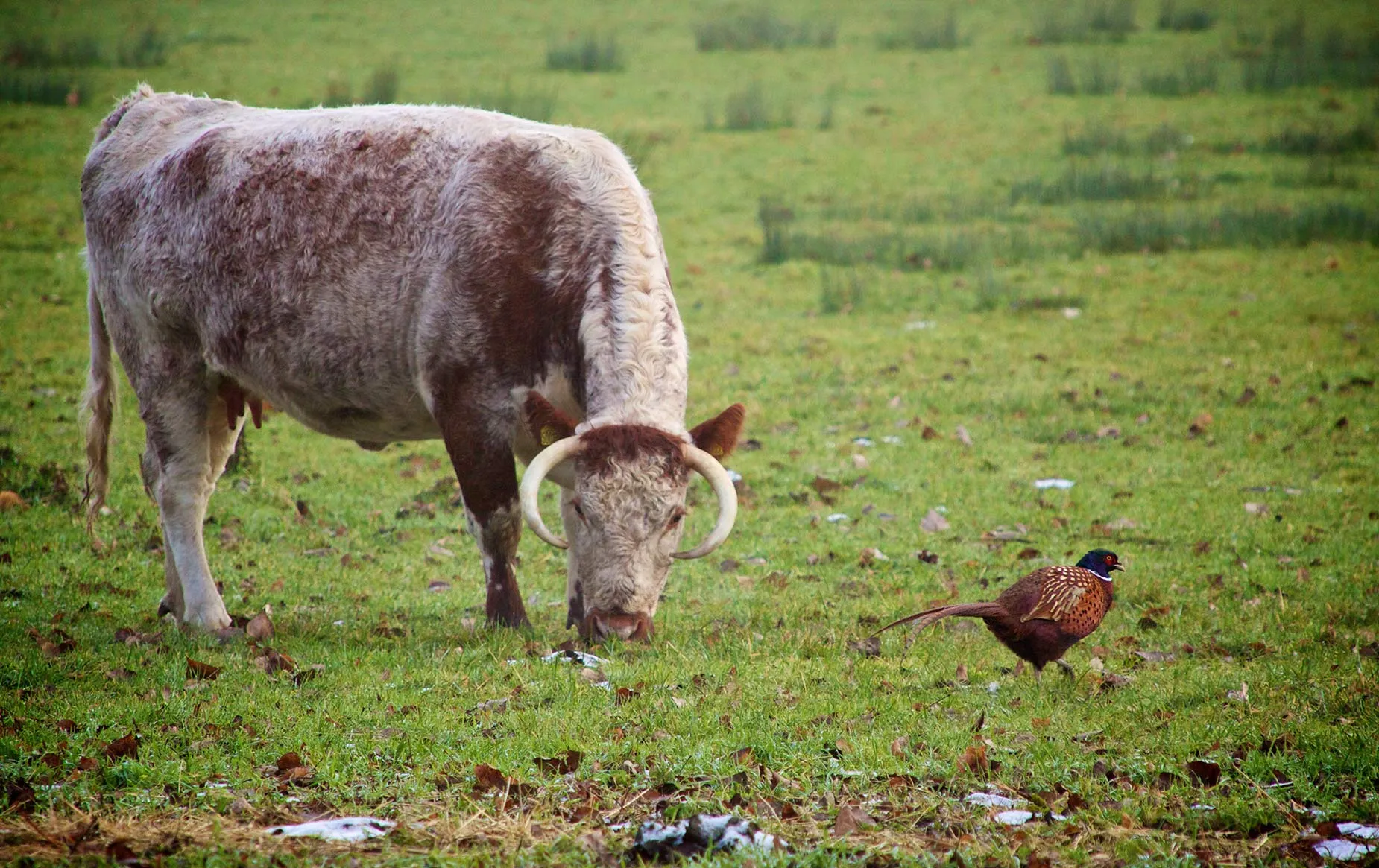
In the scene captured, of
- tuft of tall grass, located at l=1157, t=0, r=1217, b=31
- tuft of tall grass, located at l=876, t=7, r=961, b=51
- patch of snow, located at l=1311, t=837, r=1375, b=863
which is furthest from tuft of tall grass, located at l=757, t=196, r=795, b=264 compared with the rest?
tuft of tall grass, located at l=1157, t=0, r=1217, b=31

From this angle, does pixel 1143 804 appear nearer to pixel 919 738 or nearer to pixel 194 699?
pixel 919 738

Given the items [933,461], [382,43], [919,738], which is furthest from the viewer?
[382,43]

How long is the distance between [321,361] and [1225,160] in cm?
2046

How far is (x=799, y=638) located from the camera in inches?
299

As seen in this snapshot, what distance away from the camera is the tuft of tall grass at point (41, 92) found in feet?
78.3

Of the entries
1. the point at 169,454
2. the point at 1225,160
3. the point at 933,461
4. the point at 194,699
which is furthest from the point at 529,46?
the point at 194,699

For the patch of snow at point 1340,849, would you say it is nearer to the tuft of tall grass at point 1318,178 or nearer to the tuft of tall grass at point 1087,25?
the tuft of tall grass at point 1318,178

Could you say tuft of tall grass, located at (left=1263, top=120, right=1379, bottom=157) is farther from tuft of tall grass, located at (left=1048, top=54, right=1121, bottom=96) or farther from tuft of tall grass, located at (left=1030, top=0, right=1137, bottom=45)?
tuft of tall grass, located at (left=1030, top=0, right=1137, bottom=45)

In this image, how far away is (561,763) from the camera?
5.45 metres

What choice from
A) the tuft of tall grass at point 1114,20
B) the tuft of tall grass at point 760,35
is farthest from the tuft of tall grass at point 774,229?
the tuft of tall grass at point 1114,20

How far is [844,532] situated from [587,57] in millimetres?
22325

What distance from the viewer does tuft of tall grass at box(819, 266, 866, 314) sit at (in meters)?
17.8

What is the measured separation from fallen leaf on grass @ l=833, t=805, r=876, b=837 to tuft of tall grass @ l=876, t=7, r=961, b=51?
103ft

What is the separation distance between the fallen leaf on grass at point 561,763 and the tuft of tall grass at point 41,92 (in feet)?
73.6
